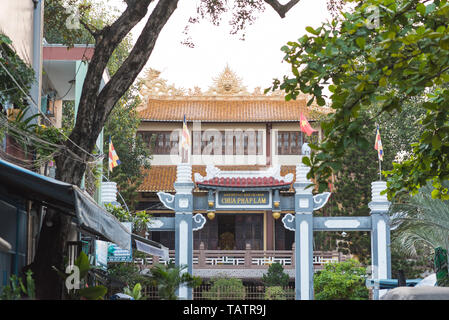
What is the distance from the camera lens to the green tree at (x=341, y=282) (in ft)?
65.8

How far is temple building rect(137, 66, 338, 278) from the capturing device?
27.8m

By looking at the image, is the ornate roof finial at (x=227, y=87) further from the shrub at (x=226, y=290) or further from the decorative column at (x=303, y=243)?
the shrub at (x=226, y=290)

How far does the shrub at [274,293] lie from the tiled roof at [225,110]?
925 cm

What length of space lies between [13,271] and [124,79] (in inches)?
107

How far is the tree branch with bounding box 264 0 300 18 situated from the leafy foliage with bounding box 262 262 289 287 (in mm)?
14257

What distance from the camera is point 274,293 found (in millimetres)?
21250

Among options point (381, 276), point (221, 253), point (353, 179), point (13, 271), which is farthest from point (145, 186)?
point (13, 271)

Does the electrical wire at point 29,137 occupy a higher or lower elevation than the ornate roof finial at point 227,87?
lower

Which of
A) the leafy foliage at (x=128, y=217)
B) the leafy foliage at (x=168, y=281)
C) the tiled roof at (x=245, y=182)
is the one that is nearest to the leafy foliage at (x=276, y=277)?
the tiled roof at (x=245, y=182)

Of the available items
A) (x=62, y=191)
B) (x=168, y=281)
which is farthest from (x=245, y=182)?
(x=62, y=191)

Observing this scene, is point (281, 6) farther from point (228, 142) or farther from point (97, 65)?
point (228, 142)

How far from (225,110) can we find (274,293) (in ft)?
35.8

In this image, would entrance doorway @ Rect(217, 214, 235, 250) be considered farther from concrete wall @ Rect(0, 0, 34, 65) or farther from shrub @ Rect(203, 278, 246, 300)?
concrete wall @ Rect(0, 0, 34, 65)
